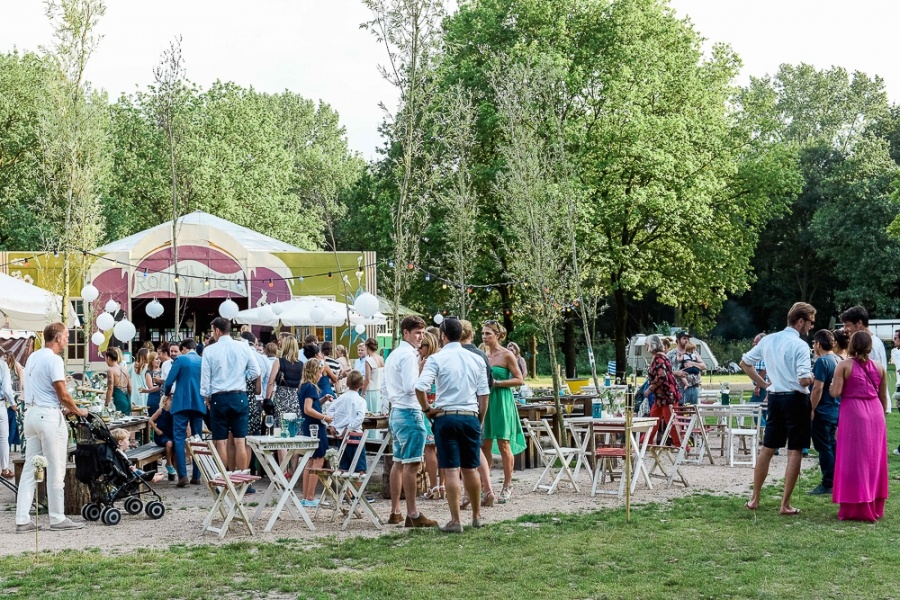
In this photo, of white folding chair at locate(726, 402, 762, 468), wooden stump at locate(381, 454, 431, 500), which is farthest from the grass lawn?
white folding chair at locate(726, 402, 762, 468)

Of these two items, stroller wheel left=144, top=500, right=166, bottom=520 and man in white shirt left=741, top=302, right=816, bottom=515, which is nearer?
man in white shirt left=741, top=302, right=816, bottom=515

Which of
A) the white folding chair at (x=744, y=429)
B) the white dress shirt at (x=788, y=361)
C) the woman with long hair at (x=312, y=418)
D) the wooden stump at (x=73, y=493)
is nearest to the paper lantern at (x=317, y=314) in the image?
the white folding chair at (x=744, y=429)

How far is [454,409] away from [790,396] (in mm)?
2742

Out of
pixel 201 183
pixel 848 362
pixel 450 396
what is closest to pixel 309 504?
pixel 450 396

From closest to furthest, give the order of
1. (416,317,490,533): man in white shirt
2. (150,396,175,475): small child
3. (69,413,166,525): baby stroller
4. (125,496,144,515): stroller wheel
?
(416,317,490,533): man in white shirt → (69,413,166,525): baby stroller → (125,496,144,515): stroller wheel → (150,396,175,475): small child

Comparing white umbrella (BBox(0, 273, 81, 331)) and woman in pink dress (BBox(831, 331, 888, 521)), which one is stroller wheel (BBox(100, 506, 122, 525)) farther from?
white umbrella (BBox(0, 273, 81, 331))

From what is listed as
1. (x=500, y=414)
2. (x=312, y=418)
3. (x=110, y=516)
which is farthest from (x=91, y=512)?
(x=500, y=414)

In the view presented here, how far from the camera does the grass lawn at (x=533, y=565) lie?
5562 millimetres

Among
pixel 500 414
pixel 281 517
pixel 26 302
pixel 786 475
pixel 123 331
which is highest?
pixel 26 302

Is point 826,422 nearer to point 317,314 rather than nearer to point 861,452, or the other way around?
point 861,452

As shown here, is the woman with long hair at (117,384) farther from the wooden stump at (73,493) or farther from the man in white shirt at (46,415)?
the man in white shirt at (46,415)

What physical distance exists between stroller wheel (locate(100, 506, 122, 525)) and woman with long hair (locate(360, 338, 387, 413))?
4.47 metres

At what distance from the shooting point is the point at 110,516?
8.22 m

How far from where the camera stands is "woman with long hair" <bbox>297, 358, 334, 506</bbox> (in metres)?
8.95
